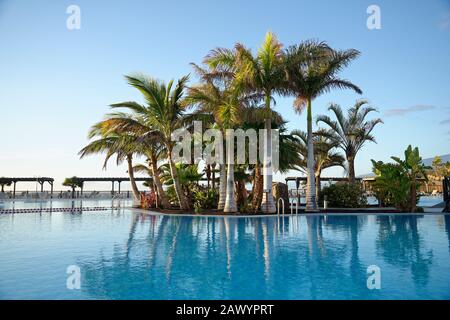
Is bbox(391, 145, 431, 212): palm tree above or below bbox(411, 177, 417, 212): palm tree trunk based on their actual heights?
above

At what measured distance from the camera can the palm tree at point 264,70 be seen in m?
17.8

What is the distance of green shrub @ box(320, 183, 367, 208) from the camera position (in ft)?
71.2

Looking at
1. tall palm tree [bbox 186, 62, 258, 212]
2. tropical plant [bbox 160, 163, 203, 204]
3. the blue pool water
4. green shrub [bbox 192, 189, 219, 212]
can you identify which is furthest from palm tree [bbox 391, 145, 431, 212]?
tropical plant [bbox 160, 163, 203, 204]

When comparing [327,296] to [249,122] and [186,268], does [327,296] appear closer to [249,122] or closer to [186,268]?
[186,268]

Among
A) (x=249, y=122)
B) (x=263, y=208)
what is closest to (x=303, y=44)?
(x=249, y=122)

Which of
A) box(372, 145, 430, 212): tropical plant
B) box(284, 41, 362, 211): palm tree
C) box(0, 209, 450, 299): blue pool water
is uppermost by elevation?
box(284, 41, 362, 211): palm tree

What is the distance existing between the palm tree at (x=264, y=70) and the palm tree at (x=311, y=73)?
2.48ft

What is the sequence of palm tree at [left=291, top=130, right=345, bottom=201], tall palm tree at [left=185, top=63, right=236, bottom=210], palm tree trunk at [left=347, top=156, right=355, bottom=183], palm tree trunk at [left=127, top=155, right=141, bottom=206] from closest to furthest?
tall palm tree at [left=185, top=63, right=236, bottom=210]
palm tree trunk at [left=127, top=155, right=141, bottom=206]
palm tree trunk at [left=347, top=156, right=355, bottom=183]
palm tree at [left=291, top=130, right=345, bottom=201]

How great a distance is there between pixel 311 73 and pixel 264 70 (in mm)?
3597

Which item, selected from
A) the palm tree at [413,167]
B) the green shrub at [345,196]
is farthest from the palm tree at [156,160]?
the palm tree at [413,167]

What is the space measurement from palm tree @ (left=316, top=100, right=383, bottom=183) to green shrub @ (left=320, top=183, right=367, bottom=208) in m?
1.88

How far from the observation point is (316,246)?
9273 mm

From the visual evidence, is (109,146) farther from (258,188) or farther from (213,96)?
(258,188)

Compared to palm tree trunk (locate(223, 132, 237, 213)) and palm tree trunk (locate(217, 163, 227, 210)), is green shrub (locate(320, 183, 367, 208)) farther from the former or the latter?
palm tree trunk (locate(223, 132, 237, 213))
